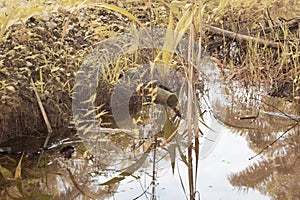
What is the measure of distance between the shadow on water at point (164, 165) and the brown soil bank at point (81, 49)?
0.44 ft

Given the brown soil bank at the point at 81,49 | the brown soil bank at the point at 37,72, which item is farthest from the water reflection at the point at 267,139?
the brown soil bank at the point at 37,72

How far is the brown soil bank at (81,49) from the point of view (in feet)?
4.90

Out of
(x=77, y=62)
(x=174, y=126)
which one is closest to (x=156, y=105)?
(x=174, y=126)

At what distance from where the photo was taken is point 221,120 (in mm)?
1644

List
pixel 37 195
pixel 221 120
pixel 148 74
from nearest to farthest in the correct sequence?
pixel 37 195, pixel 221 120, pixel 148 74

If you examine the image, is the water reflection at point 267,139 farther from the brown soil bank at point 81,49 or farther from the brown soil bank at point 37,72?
the brown soil bank at point 37,72

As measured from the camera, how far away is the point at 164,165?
1.24m

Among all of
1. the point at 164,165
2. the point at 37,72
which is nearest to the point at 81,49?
the point at 37,72

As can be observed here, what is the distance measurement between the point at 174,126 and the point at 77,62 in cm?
47

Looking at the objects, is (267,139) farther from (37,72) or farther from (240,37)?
(240,37)

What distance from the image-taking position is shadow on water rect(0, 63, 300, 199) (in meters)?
1.10

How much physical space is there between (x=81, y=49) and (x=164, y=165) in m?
0.75

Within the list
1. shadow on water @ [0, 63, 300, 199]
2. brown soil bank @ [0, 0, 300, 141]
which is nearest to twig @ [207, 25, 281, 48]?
brown soil bank @ [0, 0, 300, 141]

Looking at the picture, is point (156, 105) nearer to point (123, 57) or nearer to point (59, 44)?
point (123, 57)
